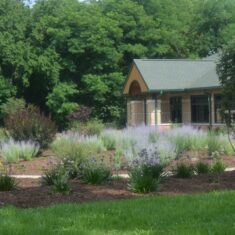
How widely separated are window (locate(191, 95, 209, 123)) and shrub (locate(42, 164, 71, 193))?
2773 centimetres

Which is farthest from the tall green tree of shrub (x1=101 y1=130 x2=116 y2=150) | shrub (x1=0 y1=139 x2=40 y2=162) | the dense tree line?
the dense tree line

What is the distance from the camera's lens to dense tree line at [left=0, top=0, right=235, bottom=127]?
45094 mm

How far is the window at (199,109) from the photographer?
38656 mm

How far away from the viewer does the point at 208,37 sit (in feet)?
175

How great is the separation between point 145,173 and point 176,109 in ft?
100

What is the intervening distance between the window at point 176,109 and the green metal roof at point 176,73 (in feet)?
5.35

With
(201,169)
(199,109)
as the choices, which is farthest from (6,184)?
(199,109)

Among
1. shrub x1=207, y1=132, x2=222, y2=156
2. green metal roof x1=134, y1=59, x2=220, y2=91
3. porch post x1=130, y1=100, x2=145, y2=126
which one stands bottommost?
shrub x1=207, y1=132, x2=222, y2=156

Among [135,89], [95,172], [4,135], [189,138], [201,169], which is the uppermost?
[135,89]

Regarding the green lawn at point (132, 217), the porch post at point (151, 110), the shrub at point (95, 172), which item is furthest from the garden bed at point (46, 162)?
the porch post at point (151, 110)

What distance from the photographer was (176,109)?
41.6m

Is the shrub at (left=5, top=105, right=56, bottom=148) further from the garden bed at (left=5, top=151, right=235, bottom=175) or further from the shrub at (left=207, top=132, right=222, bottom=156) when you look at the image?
the shrub at (left=207, top=132, right=222, bottom=156)

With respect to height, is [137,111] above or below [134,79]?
below

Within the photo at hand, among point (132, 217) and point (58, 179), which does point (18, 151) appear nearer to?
point (58, 179)
